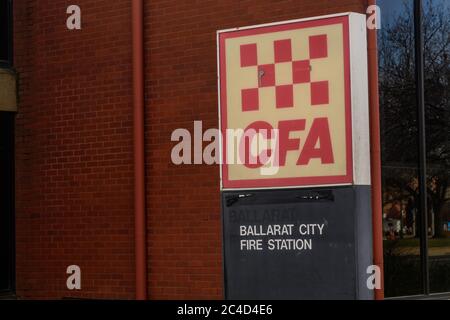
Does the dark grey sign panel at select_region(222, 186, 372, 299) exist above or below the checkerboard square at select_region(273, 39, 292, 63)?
below

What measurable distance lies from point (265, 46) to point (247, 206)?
1.49 m

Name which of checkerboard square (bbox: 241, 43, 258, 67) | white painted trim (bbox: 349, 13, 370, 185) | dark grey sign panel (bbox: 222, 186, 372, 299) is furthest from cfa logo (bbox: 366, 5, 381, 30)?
dark grey sign panel (bbox: 222, 186, 372, 299)

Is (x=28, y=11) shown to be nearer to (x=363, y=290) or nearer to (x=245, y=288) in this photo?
(x=245, y=288)

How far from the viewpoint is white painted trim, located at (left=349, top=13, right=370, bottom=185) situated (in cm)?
741

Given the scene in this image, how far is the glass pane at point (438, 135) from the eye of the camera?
8711 millimetres

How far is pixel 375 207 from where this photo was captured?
25.0 feet

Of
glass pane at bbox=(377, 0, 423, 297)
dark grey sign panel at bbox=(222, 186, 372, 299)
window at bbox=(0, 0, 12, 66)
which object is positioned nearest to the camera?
dark grey sign panel at bbox=(222, 186, 372, 299)

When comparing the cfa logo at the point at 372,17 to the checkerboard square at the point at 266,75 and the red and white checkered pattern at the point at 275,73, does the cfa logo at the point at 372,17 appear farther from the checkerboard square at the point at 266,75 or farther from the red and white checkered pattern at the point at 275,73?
the checkerboard square at the point at 266,75

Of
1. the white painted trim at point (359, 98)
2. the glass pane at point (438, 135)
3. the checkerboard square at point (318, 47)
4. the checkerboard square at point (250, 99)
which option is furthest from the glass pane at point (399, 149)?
the checkerboard square at point (250, 99)

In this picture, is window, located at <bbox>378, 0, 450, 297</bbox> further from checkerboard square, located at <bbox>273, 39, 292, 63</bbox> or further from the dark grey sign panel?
checkerboard square, located at <bbox>273, 39, 292, 63</bbox>

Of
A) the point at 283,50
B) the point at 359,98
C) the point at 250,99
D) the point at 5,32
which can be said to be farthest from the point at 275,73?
the point at 5,32

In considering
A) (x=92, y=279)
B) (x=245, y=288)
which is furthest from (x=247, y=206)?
(x=92, y=279)

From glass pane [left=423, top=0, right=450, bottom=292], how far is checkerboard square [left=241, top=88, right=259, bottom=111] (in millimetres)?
2065

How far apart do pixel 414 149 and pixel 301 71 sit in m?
1.77
